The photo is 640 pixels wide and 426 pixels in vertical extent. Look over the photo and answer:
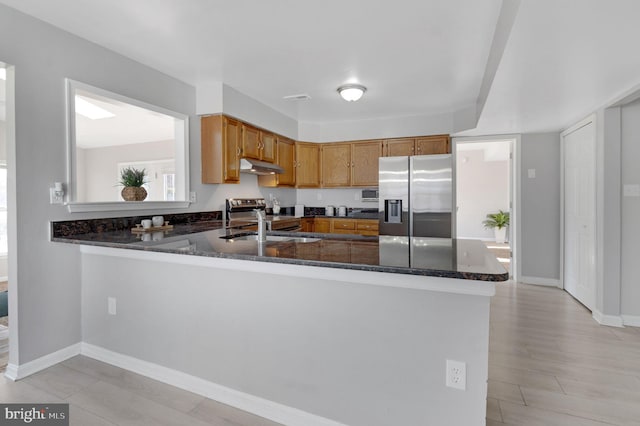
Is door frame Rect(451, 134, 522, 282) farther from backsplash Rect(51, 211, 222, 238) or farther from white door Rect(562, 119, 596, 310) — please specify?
backsplash Rect(51, 211, 222, 238)

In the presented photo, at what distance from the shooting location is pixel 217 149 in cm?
357

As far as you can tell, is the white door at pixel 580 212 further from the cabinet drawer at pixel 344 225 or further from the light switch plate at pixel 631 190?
the cabinet drawer at pixel 344 225

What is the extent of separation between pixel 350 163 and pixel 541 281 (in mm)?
3070

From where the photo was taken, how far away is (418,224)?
4.35m

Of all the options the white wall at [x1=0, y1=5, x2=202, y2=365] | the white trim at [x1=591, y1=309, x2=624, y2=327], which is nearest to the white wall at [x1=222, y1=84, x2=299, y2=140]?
the white wall at [x1=0, y1=5, x2=202, y2=365]

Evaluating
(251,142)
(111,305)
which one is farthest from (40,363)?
(251,142)

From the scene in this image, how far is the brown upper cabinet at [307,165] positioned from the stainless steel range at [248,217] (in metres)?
0.87

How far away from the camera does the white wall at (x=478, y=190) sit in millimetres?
8758

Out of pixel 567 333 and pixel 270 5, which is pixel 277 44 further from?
pixel 567 333

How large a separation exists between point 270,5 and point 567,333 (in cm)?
347

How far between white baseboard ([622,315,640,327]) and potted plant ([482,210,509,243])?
17.7 ft

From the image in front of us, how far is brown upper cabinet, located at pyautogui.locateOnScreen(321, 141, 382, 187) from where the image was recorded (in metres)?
5.09

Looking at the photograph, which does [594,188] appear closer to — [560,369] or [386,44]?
[560,369]

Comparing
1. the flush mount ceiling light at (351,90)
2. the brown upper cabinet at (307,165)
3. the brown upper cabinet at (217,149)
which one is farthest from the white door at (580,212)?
the brown upper cabinet at (217,149)
